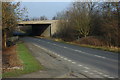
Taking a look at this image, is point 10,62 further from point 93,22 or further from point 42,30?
point 42,30

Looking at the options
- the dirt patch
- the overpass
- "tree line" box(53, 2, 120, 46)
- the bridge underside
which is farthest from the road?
the bridge underside

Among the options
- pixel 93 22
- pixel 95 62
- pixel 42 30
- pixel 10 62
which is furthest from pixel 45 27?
pixel 10 62

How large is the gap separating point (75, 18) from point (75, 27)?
2213mm

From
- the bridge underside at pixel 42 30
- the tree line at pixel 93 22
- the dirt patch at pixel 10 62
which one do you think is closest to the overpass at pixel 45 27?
the bridge underside at pixel 42 30

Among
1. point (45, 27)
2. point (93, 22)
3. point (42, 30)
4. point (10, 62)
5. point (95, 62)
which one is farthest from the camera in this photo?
point (42, 30)

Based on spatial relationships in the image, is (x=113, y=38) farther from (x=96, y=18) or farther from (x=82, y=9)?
(x=82, y=9)

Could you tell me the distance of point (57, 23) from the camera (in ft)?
287

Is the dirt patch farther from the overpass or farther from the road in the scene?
the overpass

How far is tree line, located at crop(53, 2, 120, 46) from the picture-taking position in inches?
1789

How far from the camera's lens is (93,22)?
203 feet

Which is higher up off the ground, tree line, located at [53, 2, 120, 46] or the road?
tree line, located at [53, 2, 120, 46]

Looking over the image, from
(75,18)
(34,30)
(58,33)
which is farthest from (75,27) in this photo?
(34,30)

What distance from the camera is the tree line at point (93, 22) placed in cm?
4544

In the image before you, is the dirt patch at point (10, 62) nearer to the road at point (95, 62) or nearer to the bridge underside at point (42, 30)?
the road at point (95, 62)
